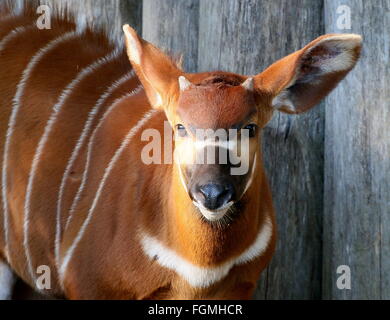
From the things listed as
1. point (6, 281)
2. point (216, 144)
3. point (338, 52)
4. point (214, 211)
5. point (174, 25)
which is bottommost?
point (6, 281)

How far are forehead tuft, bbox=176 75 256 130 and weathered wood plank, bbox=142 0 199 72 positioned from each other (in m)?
1.05

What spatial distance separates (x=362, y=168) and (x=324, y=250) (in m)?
0.49

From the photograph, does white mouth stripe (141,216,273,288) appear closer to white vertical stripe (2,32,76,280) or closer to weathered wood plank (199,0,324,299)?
weathered wood plank (199,0,324,299)

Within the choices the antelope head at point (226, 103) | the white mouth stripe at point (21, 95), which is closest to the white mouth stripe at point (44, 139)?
the white mouth stripe at point (21, 95)

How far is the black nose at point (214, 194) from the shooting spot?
277cm

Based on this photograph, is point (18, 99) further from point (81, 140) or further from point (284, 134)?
point (284, 134)

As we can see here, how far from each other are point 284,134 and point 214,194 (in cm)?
117

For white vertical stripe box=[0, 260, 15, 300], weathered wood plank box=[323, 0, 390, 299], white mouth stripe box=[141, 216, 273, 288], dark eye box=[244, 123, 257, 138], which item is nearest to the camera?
dark eye box=[244, 123, 257, 138]

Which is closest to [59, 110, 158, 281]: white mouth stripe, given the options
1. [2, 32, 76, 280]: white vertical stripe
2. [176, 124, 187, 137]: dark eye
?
[2, 32, 76, 280]: white vertical stripe

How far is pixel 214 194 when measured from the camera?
2.77 meters

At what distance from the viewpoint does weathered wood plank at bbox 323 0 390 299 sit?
3561 mm

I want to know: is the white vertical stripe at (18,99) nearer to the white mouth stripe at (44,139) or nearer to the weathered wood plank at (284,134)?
the white mouth stripe at (44,139)

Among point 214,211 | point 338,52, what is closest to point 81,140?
point 214,211
